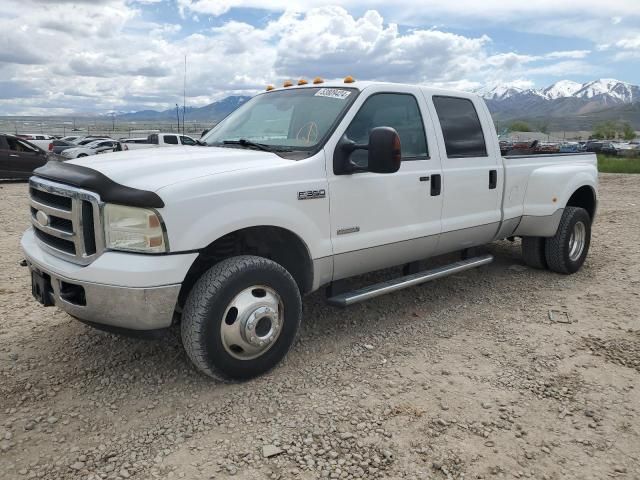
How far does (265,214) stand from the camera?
128 inches

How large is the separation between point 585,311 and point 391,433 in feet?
9.10

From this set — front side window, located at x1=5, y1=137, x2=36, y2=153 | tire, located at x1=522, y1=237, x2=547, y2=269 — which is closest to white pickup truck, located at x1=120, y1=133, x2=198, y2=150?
front side window, located at x1=5, y1=137, x2=36, y2=153

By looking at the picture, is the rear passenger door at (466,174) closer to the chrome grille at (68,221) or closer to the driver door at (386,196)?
the driver door at (386,196)

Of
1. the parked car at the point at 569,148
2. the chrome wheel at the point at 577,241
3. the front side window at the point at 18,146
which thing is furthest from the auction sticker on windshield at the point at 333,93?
the front side window at the point at 18,146

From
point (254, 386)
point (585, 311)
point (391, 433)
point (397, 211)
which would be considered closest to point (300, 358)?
point (254, 386)

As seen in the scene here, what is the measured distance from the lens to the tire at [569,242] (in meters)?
5.74

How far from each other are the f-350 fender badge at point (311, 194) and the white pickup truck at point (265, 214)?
0.02 meters

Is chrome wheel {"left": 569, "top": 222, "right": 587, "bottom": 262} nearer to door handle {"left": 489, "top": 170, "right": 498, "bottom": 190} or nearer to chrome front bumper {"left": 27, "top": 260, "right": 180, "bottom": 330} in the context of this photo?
door handle {"left": 489, "top": 170, "right": 498, "bottom": 190}

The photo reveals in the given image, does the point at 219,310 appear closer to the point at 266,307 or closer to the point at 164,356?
the point at 266,307

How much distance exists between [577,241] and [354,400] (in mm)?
4073

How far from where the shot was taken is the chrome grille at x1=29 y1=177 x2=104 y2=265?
295 centimetres

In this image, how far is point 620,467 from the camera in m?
2.62

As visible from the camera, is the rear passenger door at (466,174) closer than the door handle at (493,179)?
Yes

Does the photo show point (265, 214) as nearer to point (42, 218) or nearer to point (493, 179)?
point (42, 218)
